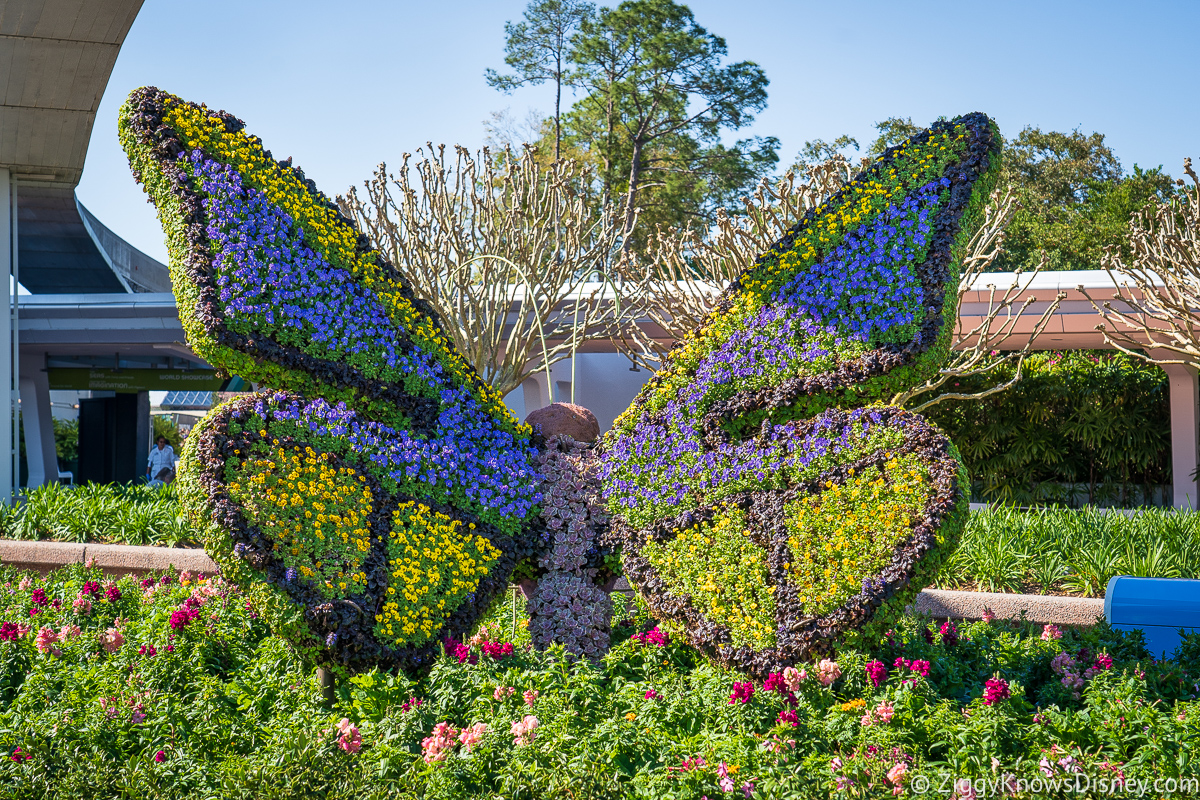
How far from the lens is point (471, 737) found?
3361 mm

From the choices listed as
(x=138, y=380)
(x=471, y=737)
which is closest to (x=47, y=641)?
(x=471, y=737)

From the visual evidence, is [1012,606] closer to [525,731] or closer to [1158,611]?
[1158,611]

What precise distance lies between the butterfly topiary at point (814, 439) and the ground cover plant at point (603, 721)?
0.93 feet

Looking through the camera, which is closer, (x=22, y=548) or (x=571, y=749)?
(x=571, y=749)

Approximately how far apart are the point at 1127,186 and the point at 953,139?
69.5ft

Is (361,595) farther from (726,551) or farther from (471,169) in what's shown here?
(471,169)

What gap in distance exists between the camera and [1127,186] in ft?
71.8

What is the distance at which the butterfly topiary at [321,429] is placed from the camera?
399 cm

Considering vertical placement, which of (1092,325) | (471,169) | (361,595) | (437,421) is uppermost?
(471,169)

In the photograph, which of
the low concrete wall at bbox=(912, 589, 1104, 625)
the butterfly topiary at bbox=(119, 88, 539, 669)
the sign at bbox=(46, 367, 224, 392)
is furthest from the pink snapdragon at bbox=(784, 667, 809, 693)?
the sign at bbox=(46, 367, 224, 392)

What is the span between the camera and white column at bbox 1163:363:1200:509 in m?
11.9

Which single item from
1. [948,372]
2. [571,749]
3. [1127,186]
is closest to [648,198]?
[1127,186]

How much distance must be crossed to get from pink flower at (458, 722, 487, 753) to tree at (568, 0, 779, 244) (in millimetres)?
22016

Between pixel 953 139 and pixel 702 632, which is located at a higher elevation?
pixel 953 139
